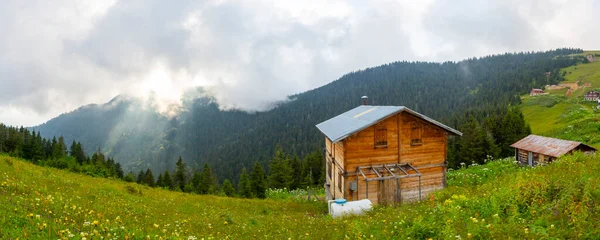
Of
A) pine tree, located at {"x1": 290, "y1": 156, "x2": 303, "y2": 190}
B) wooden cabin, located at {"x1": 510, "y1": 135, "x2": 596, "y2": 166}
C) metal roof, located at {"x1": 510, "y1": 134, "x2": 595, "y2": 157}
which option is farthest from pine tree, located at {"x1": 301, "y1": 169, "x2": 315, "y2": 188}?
metal roof, located at {"x1": 510, "y1": 134, "x2": 595, "y2": 157}

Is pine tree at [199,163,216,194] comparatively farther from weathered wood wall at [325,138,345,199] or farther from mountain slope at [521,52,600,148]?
mountain slope at [521,52,600,148]

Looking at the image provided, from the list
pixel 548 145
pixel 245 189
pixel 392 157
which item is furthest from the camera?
pixel 245 189

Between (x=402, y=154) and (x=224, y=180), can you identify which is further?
(x=224, y=180)

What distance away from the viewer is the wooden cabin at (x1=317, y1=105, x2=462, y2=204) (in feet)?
76.8

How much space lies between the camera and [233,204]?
80.0ft

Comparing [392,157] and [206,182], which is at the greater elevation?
[392,157]

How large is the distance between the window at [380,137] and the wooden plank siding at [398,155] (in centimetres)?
18

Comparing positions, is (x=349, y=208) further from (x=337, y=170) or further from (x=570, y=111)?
(x=570, y=111)

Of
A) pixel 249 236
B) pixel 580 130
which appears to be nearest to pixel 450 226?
pixel 249 236

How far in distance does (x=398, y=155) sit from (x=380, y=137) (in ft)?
6.83

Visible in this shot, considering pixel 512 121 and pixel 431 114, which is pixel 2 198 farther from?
pixel 431 114

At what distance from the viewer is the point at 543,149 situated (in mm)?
39344

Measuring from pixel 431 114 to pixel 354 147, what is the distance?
184867 millimetres

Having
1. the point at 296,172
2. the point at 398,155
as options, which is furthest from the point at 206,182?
the point at 398,155
